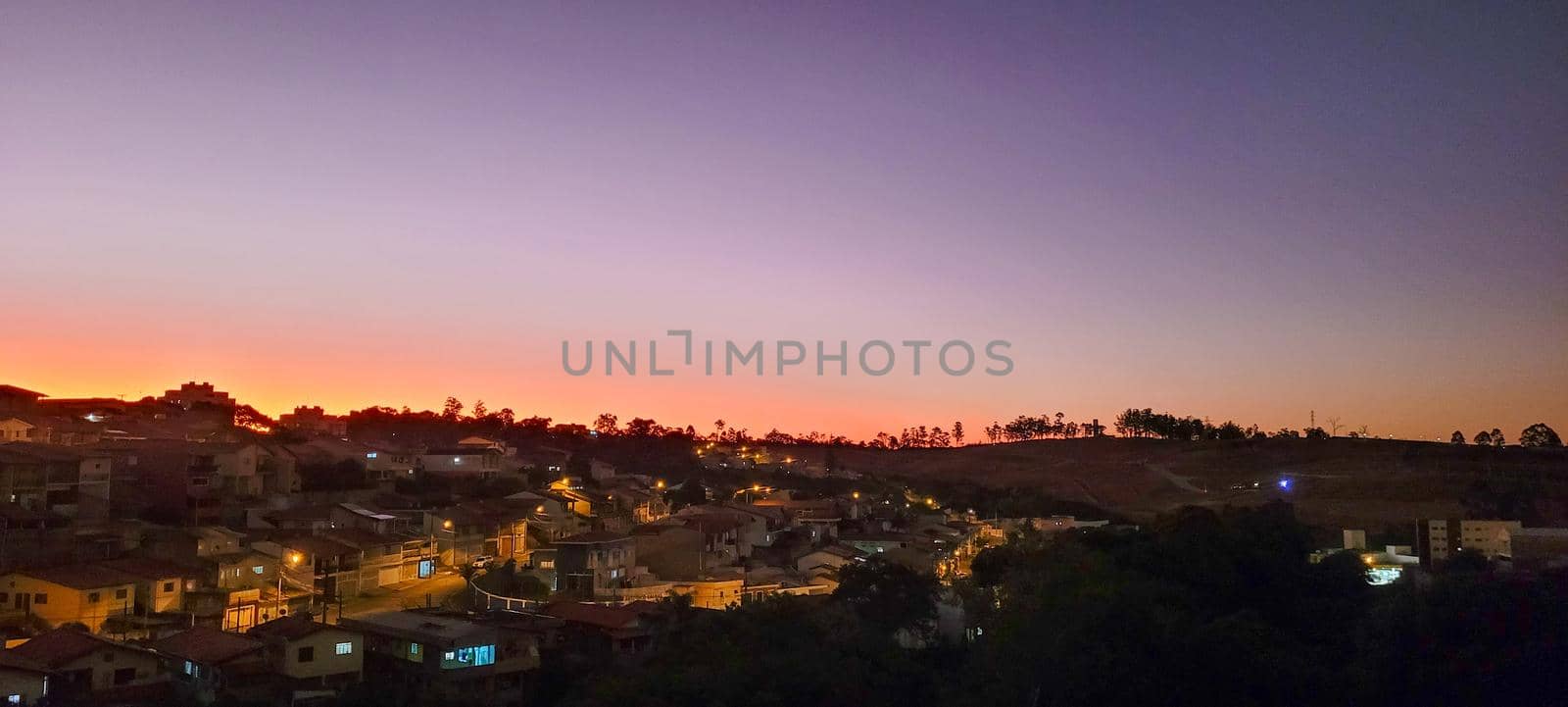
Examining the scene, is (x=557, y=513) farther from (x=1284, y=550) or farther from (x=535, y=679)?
(x=1284, y=550)

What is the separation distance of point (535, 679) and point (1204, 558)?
10.4 meters

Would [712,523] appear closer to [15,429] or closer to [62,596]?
[62,596]

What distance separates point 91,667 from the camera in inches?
507

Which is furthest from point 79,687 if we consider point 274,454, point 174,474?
point 274,454

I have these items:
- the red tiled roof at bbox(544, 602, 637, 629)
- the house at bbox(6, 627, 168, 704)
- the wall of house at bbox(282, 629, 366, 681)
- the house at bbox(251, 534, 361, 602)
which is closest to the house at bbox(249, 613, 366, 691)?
the wall of house at bbox(282, 629, 366, 681)

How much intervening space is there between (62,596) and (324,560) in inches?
176

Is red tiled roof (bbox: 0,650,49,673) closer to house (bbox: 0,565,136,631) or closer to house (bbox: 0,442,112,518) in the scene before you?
house (bbox: 0,565,136,631)

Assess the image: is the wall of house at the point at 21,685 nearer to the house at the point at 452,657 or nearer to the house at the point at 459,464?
the house at the point at 452,657

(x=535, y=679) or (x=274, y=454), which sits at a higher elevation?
(x=274, y=454)

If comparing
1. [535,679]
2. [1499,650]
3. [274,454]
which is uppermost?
[274,454]

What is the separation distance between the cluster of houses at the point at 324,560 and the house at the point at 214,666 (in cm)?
3

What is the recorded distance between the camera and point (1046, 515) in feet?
123

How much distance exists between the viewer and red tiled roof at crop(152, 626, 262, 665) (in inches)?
526

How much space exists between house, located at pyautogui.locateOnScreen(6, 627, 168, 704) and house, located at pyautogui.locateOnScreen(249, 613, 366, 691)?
4.47ft
